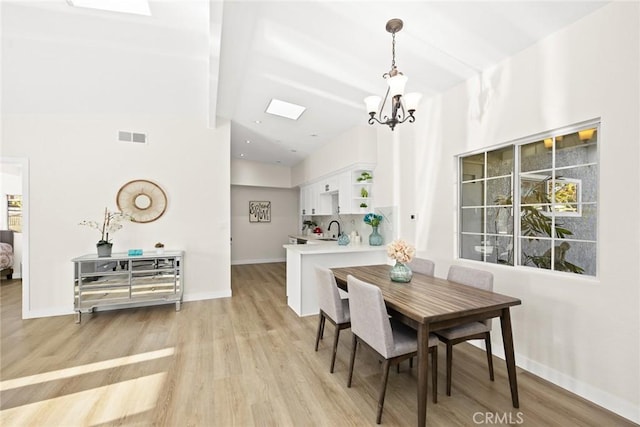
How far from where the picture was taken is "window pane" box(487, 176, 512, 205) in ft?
8.94

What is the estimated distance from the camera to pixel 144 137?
13.8 feet

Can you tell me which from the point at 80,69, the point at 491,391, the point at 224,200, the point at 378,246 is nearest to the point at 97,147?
the point at 80,69

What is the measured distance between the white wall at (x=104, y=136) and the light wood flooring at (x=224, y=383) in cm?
112

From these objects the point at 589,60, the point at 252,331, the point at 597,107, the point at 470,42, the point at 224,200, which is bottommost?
the point at 252,331

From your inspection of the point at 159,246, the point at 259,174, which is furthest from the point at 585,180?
the point at 259,174

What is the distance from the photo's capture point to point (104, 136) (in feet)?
13.3

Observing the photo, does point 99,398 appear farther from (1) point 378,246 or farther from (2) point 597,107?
(2) point 597,107

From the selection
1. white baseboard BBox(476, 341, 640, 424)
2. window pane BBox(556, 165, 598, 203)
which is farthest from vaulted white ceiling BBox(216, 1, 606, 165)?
white baseboard BBox(476, 341, 640, 424)

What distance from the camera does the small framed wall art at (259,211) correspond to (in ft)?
26.2

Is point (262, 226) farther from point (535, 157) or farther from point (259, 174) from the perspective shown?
point (535, 157)

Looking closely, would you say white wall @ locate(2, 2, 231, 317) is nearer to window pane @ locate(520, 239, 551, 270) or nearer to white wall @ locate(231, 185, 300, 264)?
white wall @ locate(231, 185, 300, 264)

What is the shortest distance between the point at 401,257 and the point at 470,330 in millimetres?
741

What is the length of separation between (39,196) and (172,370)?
3272 mm

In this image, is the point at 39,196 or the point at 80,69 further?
the point at 39,196
